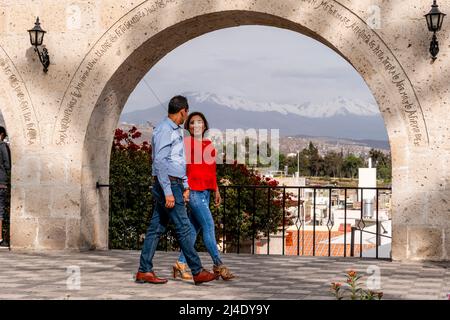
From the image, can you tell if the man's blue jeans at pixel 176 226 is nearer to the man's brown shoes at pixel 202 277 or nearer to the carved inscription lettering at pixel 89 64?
the man's brown shoes at pixel 202 277

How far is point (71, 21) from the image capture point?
979 centimetres

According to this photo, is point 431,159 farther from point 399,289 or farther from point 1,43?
point 1,43

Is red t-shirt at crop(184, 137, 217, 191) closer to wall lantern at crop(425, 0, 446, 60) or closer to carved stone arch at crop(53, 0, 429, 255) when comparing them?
→ carved stone arch at crop(53, 0, 429, 255)

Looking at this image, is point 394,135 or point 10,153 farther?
point 10,153

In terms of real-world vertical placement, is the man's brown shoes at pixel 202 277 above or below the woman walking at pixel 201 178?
below

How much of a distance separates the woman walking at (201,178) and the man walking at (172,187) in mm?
323

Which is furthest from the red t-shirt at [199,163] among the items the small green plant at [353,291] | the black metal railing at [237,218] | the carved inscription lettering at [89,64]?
the carved inscription lettering at [89,64]

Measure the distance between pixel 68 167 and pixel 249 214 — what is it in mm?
8066

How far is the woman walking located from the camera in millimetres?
7102

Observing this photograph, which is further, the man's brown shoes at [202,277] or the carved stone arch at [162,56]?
the carved stone arch at [162,56]

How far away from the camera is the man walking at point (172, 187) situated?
6609 mm

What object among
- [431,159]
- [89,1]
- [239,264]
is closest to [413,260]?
[431,159]

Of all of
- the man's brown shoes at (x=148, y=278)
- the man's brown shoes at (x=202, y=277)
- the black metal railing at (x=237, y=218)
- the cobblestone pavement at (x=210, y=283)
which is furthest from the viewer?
the black metal railing at (x=237, y=218)

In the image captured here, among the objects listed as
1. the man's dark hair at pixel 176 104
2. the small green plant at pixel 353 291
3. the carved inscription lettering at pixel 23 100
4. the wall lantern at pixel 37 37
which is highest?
the wall lantern at pixel 37 37
